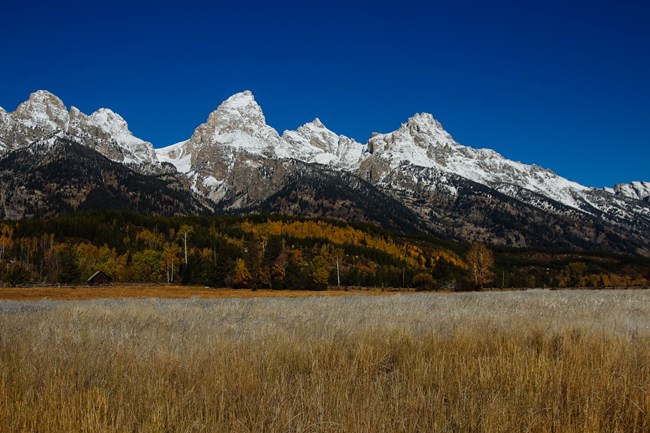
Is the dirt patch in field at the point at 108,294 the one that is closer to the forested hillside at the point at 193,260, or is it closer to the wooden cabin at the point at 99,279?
the wooden cabin at the point at 99,279

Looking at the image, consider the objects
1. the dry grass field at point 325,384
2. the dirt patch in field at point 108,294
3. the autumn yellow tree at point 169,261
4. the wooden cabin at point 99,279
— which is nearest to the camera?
the dry grass field at point 325,384

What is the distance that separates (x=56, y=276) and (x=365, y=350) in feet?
351

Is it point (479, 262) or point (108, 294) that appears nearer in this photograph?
point (108, 294)

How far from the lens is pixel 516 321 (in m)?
12.8

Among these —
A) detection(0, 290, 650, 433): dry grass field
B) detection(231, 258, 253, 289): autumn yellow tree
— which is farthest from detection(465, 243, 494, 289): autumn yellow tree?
detection(0, 290, 650, 433): dry grass field

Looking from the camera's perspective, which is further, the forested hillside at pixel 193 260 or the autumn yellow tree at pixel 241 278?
the forested hillside at pixel 193 260

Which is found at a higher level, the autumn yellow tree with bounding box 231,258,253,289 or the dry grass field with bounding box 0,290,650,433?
the dry grass field with bounding box 0,290,650,433

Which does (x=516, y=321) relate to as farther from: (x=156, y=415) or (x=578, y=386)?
(x=156, y=415)

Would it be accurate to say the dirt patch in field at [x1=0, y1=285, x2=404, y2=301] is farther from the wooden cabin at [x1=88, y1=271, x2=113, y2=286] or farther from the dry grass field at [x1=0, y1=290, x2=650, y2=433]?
the dry grass field at [x1=0, y1=290, x2=650, y2=433]

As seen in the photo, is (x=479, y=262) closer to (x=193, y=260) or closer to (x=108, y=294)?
(x=193, y=260)

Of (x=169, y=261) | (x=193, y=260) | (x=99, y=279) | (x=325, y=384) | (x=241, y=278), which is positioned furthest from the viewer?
(x=169, y=261)

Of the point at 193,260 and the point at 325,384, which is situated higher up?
the point at 193,260

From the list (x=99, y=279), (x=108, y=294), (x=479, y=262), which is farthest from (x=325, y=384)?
(x=99, y=279)

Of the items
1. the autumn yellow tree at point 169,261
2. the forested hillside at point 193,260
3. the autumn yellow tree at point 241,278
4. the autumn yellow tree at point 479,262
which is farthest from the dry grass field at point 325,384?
the autumn yellow tree at point 169,261
